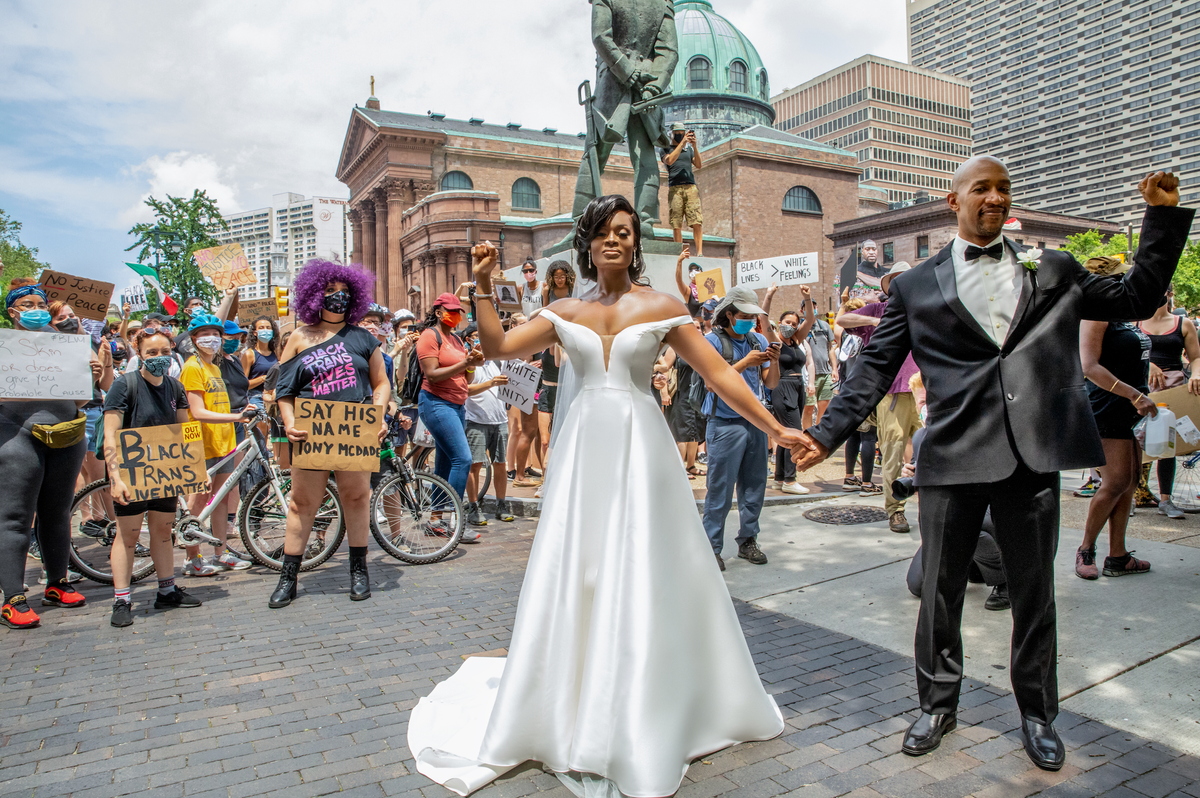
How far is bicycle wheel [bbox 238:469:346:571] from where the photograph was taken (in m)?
6.29

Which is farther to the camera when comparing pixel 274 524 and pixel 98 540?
pixel 98 540

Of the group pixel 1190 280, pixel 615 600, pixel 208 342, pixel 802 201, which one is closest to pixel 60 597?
pixel 208 342

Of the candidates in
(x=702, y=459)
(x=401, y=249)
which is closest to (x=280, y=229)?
(x=401, y=249)

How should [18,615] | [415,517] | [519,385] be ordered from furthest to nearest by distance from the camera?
[519,385]
[415,517]
[18,615]

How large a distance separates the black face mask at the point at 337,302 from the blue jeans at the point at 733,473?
9.40 feet

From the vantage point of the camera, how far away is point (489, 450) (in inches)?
324

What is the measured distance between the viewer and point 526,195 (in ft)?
179

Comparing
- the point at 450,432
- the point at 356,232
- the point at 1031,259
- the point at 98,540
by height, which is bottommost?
the point at 98,540

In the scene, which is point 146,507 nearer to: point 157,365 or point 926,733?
point 157,365

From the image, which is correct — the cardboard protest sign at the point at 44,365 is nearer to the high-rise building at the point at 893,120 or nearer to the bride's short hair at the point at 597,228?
the bride's short hair at the point at 597,228

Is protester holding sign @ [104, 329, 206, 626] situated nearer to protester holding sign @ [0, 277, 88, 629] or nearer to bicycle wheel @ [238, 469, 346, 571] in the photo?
protester holding sign @ [0, 277, 88, 629]

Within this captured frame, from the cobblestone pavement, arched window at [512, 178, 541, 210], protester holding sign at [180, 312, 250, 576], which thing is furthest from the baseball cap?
arched window at [512, 178, 541, 210]

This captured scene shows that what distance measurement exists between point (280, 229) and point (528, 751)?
6393 inches

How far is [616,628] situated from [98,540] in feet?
20.9
